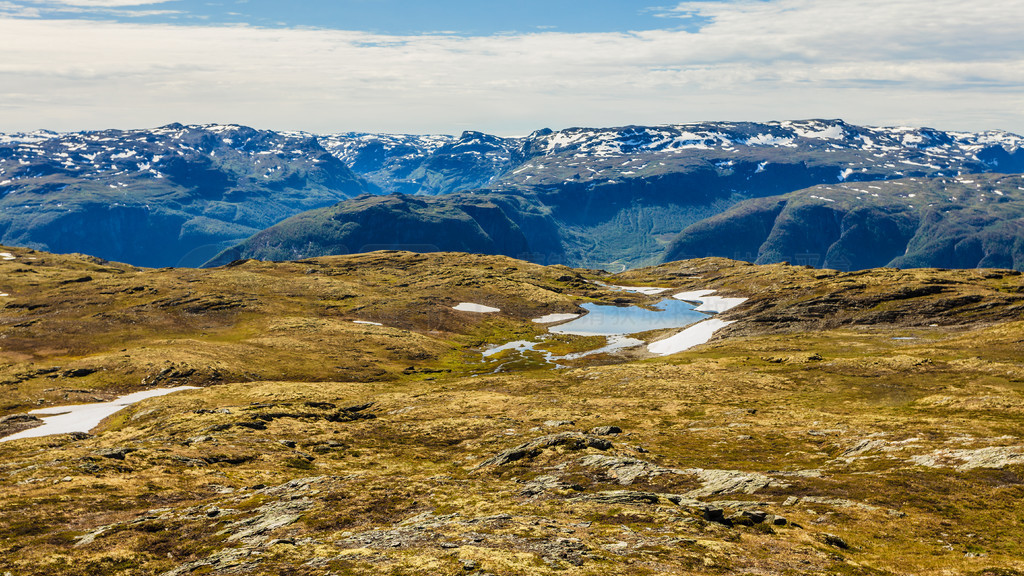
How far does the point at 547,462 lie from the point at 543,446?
4.11 m

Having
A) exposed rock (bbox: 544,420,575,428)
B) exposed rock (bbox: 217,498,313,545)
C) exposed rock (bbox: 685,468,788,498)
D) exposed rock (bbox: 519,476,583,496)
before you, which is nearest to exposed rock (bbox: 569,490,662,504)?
exposed rock (bbox: 519,476,583,496)

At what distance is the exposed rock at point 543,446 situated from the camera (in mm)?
65412

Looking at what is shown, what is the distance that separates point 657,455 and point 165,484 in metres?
50.6

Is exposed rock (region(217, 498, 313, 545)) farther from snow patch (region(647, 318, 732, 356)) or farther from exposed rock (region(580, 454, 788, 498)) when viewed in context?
snow patch (region(647, 318, 732, 356))

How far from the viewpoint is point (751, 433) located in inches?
2867

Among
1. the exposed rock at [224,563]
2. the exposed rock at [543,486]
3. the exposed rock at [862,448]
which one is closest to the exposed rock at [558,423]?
the exposed rock at [543,486]

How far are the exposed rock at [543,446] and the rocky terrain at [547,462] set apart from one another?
0.26m

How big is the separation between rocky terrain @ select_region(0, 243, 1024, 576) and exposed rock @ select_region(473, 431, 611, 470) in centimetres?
26

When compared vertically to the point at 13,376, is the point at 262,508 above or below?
above

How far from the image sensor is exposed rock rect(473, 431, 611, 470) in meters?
65.4

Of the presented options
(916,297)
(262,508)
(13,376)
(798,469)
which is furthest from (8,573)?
(916,297)

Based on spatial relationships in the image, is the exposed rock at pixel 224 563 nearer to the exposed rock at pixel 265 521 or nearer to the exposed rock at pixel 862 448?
the exposed rock at pixel 265 521

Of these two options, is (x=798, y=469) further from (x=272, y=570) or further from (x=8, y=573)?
(x=8, y=573)

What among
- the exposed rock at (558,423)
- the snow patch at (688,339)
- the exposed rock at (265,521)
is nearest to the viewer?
the exposed rock at (265,521)
